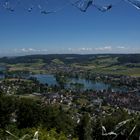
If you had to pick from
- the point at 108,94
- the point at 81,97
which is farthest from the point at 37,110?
the point at 108,94

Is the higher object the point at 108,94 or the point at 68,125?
the point at 68,125

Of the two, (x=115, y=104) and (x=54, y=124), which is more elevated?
(x=54, y=124)

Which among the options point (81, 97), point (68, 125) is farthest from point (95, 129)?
point (81, 97)

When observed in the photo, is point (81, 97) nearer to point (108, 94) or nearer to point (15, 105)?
point (108, 94)

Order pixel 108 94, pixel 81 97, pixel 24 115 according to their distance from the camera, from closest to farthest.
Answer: pixel 24 115 < pixel 81 97 < pixel 108 94

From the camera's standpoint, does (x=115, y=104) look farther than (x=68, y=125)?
Yes

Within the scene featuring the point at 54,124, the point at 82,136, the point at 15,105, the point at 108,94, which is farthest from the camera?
the point at 108,94

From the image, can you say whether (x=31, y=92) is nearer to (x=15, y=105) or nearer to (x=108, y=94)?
(x=108, y=94)

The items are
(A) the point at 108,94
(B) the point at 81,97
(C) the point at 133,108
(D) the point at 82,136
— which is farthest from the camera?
(A) the point at 108,94

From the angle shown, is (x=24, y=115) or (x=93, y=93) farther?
(x=93, y=93)

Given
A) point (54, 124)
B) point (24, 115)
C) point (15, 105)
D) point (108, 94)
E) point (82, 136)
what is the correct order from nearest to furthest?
point (82, 136) < point (54, 124) < point (24, 115) < point (15, 105) < point (108, 94)
